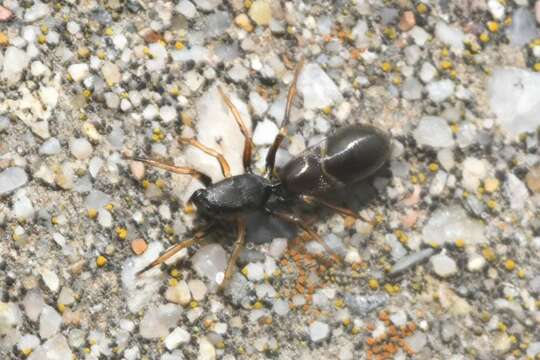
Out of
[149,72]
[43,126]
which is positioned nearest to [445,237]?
[149,72]

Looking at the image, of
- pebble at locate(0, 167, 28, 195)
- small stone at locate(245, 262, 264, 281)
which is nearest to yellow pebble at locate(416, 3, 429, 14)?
small stone at locate(245, 262, 264, 281)

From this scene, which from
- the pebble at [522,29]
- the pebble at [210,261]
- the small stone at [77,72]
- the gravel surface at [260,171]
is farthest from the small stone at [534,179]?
the small stone at [77,72]

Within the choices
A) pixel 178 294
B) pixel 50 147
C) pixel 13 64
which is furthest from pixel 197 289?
pixel 13 64

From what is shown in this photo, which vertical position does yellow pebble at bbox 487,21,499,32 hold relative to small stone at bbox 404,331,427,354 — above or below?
above

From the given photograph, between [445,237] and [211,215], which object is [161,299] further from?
[445,237]

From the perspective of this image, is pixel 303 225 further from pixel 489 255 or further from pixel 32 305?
pixel 32 305

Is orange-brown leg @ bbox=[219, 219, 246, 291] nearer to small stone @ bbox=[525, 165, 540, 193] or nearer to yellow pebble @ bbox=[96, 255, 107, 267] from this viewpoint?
yellow pebble @ bbox=[96, 255, 107, 267]
